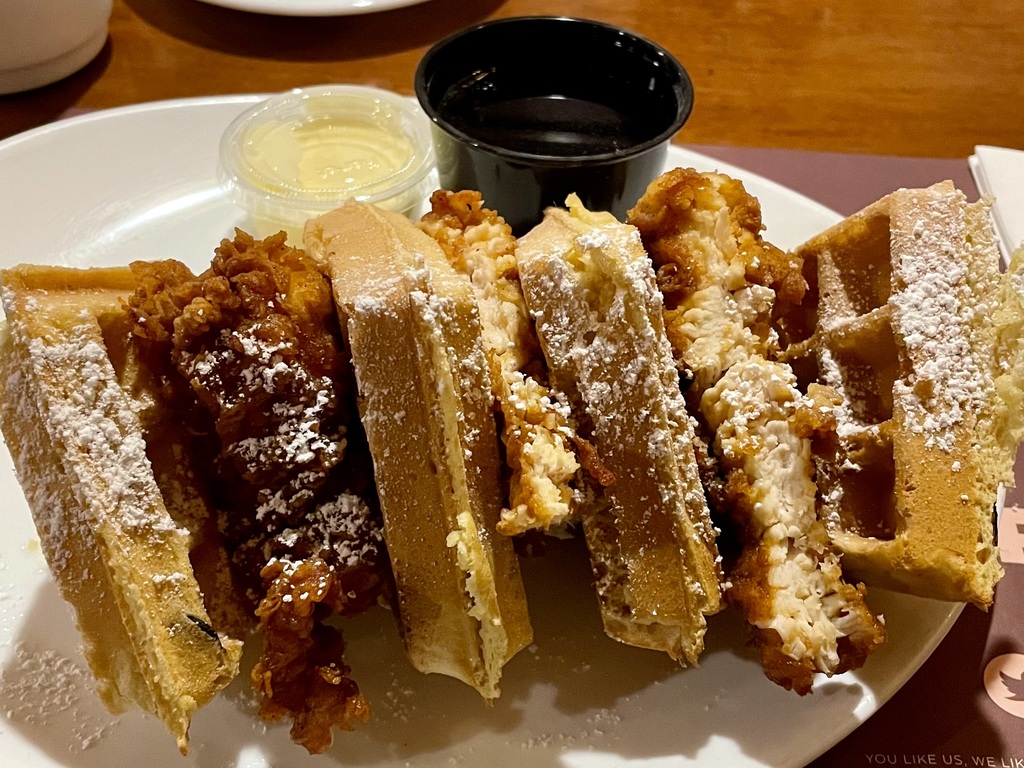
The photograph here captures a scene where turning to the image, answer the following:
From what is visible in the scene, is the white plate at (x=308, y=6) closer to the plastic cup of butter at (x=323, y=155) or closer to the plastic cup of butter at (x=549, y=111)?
the plastic cup of butter at (x=323, y=155)

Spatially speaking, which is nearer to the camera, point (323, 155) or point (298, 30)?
point (323, 155)

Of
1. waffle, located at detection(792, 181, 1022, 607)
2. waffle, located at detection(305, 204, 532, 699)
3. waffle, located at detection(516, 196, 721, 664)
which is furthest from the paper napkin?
waffle, located at detection(305, 204, 532, 699)

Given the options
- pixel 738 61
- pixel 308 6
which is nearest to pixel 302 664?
pixel 308 6

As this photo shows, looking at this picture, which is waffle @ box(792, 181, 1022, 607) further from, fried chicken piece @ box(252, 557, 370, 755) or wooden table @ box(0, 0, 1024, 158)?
wooden table @ box(0, 0, 1024, 158)

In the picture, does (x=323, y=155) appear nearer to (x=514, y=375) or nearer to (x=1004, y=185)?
(x=514, y=375)

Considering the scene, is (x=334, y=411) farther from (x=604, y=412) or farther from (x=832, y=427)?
(x=832, y=427)

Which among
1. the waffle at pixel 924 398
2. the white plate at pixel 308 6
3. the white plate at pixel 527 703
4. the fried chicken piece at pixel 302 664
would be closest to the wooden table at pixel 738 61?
the white plate at pixel 308 6
